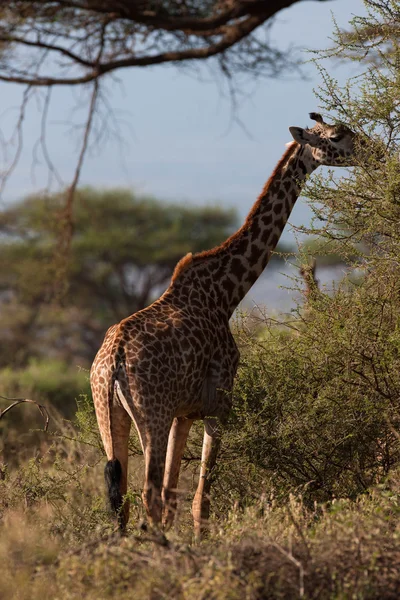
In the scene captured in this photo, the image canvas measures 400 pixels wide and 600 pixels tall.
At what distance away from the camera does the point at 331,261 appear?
2353 cm

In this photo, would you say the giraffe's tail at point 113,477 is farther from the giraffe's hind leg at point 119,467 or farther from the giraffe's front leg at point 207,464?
the giraffe's front leg at point 207,464

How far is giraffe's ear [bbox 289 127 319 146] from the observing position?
6.16 m

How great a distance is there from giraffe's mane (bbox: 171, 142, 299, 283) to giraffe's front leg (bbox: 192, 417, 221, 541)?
0.96m

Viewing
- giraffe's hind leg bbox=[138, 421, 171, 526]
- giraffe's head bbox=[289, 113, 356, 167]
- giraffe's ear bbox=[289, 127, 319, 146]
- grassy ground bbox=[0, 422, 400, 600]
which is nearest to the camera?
grassy ground bbox=[0, 422, 400, 600]

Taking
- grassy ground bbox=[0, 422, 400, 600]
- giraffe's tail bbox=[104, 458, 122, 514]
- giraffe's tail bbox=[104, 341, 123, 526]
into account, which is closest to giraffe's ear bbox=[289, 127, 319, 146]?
giraffe's tail bbox=[104, 341, 123, 526]

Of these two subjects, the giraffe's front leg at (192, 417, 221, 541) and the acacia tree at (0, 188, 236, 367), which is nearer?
the giraffe's front leg at (192, 417, 221, 541)

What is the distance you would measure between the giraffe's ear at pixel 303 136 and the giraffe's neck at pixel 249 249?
0.06 metres

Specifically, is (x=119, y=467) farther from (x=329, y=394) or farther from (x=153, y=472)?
(x=329, y=394)

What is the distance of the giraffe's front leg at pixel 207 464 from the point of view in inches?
216

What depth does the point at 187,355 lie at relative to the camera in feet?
17.5

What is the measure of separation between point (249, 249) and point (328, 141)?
2.90 ft

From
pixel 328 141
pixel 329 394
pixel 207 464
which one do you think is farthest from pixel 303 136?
pixel 207 464

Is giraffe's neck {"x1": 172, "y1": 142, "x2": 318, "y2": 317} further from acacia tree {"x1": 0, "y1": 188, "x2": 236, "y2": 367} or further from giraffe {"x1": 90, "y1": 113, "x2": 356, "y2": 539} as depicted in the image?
acacia tree {"x1": 0, "y1": 188, "x2": 236, "y2": 367}

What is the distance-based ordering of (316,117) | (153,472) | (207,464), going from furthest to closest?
(316,117), (207,464), (153,472)
